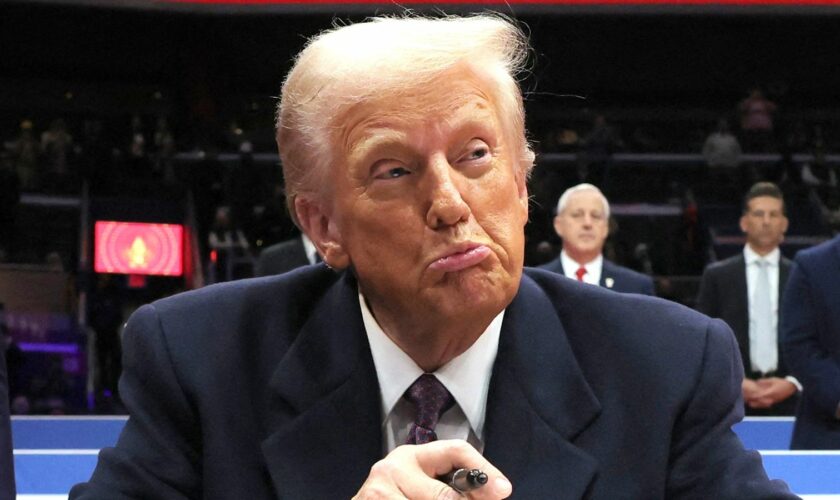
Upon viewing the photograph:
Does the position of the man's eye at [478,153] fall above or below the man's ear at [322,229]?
above

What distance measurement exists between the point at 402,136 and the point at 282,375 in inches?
14.8

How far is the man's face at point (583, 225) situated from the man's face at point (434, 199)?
4.59 m

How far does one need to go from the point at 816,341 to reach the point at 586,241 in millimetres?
1756

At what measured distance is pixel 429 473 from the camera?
4.40ft

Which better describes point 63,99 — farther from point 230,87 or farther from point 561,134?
point 561,134

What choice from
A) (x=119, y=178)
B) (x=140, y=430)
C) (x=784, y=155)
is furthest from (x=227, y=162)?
(x=140, y=430)

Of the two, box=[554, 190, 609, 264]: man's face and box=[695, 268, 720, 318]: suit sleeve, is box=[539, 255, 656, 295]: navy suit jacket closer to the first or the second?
box=[554, 190, 609, 264]: man's face

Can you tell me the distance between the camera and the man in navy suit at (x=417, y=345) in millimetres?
1482

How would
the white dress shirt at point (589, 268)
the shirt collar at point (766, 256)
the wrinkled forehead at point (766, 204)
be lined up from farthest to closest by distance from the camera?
the wrinkled forehead at point (766, 204) < the shirt collar at point (766, 256) < the white dress shirt at point (589, 268)

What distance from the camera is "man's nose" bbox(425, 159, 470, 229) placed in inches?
56.9

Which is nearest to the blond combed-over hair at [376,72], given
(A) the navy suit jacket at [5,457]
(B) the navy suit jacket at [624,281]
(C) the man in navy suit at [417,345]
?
(C) the man in navy suit at [417,345]

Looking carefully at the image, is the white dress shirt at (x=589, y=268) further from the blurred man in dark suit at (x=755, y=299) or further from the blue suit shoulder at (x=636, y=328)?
the blue suit shoulder at (x=636, y=328)

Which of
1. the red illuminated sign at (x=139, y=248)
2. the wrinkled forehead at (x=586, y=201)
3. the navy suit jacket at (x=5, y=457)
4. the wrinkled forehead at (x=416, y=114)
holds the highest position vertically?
the red illuminated sign at (x=139, y=248)

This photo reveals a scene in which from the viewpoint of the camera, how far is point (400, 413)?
1.64m
